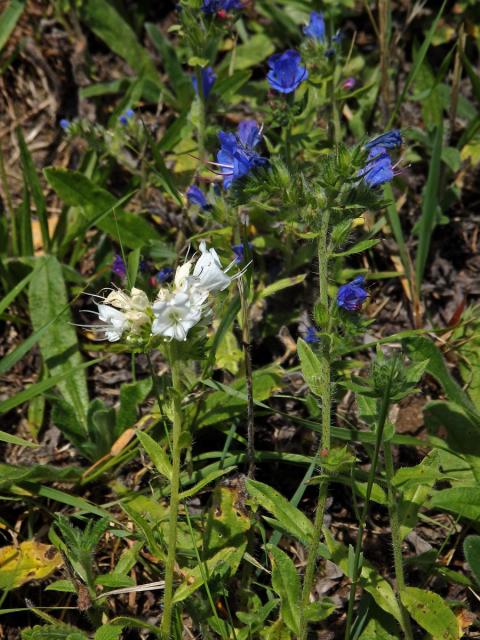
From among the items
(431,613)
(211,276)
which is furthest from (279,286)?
(431,613)

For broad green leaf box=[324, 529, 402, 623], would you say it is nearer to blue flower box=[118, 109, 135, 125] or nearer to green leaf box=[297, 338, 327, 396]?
green leaf box=[297, 338, 327, 396]

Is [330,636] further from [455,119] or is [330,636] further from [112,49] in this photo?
[112,49]

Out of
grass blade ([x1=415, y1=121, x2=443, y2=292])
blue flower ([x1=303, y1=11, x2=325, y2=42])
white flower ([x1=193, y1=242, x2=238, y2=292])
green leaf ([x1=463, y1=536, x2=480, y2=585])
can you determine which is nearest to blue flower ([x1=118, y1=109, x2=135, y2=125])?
blue flower ([x1=303, y1=11, x2=325, y2=42])

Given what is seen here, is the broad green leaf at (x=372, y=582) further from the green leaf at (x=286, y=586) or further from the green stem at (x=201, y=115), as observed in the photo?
the green stem at (x=201, y=115)

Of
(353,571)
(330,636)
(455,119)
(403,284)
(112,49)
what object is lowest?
(330,636)

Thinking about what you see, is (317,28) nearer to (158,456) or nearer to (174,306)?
(174,306)

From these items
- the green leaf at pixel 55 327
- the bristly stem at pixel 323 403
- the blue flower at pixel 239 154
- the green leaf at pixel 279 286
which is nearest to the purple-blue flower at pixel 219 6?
the blue flower at pixel 239 154

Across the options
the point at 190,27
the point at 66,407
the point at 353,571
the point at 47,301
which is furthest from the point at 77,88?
the point at 353,571
